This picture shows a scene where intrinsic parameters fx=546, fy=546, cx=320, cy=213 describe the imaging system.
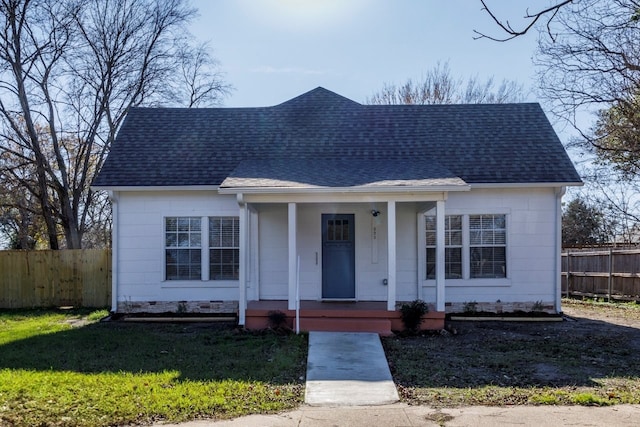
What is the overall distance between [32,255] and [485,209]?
12829 millimetres

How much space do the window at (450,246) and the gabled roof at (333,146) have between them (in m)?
1.03

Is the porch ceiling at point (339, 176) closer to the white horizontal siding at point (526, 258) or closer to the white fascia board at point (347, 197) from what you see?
the white fascia board at point (347, 197)

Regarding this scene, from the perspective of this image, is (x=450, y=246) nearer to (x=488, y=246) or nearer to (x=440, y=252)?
(x=488, y=246)

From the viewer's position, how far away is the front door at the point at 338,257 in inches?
476

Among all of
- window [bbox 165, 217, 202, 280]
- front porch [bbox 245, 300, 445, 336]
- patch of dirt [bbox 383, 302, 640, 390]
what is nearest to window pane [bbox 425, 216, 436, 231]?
patch of dirt [bbox 383, 302, 640, 390]

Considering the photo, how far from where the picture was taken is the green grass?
559 cm

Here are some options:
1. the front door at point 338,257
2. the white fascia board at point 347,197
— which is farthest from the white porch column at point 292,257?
the front door at point 338,257

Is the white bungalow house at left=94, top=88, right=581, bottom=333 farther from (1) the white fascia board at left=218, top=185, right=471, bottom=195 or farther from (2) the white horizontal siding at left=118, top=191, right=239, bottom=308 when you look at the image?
(1) the white fascia board at left=218, top=185, right=471, bottom=195

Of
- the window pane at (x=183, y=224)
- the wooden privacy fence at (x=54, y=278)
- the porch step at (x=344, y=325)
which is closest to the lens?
the porch step at (x=344, y=325)

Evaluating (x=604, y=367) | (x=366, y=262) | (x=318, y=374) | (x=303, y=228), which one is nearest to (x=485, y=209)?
(x=366, y=262)

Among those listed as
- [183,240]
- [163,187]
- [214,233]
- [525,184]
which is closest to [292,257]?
[214,233]

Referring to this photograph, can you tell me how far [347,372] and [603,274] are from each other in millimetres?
12312

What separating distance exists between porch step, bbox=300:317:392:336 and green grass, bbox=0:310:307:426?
626 mm

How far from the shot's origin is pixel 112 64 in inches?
890
